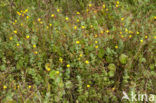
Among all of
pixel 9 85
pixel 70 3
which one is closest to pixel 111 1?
pixel 70 3

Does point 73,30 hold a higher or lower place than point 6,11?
lower

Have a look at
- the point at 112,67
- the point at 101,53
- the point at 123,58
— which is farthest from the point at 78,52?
the point at 123,58

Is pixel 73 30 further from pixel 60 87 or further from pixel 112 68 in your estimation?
pixel 60 87

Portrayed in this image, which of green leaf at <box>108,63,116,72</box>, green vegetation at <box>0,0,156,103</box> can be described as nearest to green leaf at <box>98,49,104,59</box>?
green vegetation at <box>0,0,156,103</box>

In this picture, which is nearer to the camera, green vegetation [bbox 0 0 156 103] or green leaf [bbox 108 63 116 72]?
green vegetation [bbox 0 0 156 103]

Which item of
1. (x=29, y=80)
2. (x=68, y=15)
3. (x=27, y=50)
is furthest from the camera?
(x=68, y=15)

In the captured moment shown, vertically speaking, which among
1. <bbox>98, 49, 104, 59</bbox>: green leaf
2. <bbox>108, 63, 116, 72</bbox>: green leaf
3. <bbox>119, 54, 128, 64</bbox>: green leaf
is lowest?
<bbox>108, 63, 116, 72</bbox>: green leaf

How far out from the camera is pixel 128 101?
2324mm

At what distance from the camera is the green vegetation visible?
2459mm

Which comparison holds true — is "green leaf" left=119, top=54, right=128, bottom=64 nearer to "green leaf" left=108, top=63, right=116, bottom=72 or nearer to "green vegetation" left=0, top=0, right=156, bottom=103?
"green vegetation" left=0, top=0, right=156, bottom=103

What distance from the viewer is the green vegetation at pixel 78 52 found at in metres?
2.46

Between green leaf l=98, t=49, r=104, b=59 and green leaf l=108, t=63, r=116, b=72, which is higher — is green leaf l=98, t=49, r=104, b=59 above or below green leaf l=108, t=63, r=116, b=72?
above

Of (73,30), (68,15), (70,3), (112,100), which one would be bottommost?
(112,100)

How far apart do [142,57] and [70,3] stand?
179cm
